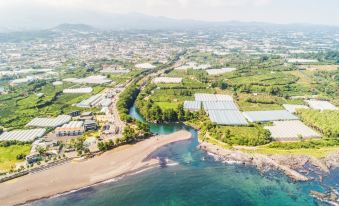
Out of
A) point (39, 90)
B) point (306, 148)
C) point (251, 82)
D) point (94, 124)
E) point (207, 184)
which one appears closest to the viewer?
point (207, 184)

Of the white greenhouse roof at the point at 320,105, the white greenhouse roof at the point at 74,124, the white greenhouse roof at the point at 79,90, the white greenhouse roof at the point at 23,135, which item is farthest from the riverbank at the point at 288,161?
the white greenhouse roof at the point at 79,90

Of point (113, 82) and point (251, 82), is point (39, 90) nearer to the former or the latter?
point (113, 82)

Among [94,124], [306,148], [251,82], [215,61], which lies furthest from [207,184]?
[215,61]

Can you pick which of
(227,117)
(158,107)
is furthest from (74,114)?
(227,117)

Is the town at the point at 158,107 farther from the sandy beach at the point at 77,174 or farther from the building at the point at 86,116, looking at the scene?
the sandy beach at the point at 77,174

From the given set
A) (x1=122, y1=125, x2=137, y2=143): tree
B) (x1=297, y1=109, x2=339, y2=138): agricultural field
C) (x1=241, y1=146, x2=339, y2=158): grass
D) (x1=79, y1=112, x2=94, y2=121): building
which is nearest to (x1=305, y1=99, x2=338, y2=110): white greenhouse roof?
(x1=297, y1=109, x2=339, y2=138): agricultural field

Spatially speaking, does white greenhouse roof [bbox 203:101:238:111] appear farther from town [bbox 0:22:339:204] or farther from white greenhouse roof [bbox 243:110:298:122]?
white greenhouse roof [bbox 243:110:298:122]

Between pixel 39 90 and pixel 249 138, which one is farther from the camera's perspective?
pixel 39 90

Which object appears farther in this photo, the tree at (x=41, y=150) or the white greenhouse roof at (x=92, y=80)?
the white greenhouse roof at (x=92, y=80)
